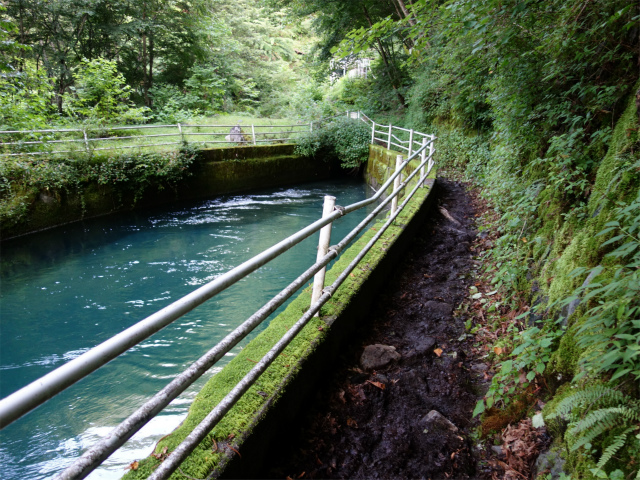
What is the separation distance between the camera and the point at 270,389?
2057 millimetres

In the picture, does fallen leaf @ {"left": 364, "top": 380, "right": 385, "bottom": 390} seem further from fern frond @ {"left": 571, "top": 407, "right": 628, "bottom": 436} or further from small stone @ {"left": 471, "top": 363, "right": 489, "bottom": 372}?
fern frond @ {"left": 571, "top": 407, "right": 628, "bottom": 436}

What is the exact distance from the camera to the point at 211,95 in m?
19.7

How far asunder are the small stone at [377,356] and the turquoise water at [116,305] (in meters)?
→ 1.91

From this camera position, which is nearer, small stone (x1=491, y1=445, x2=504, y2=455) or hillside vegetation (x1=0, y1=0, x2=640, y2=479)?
hillside vegetation (x1=0, y1=0, x2=640, y2=479)

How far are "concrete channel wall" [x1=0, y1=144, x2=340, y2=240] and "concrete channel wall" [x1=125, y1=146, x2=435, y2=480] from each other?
8.36 meters

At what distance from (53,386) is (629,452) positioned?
2.05m

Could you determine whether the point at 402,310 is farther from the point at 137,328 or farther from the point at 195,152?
the point at 195,152

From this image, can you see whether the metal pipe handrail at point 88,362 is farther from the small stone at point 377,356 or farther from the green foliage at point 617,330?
the small stone at point 377,356

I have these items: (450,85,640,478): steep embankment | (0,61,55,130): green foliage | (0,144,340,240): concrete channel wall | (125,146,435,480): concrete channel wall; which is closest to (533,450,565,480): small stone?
(450,85,640,478): steep embankment

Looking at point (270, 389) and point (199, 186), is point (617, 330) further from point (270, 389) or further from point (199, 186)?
point (199, 186)

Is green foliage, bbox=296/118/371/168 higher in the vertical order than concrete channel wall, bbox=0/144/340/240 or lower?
higher

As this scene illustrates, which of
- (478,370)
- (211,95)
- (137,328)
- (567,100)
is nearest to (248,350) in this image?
(137,328)

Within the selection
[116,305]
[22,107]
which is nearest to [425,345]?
[116,305]

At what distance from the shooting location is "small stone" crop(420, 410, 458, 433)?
7.49 ft
